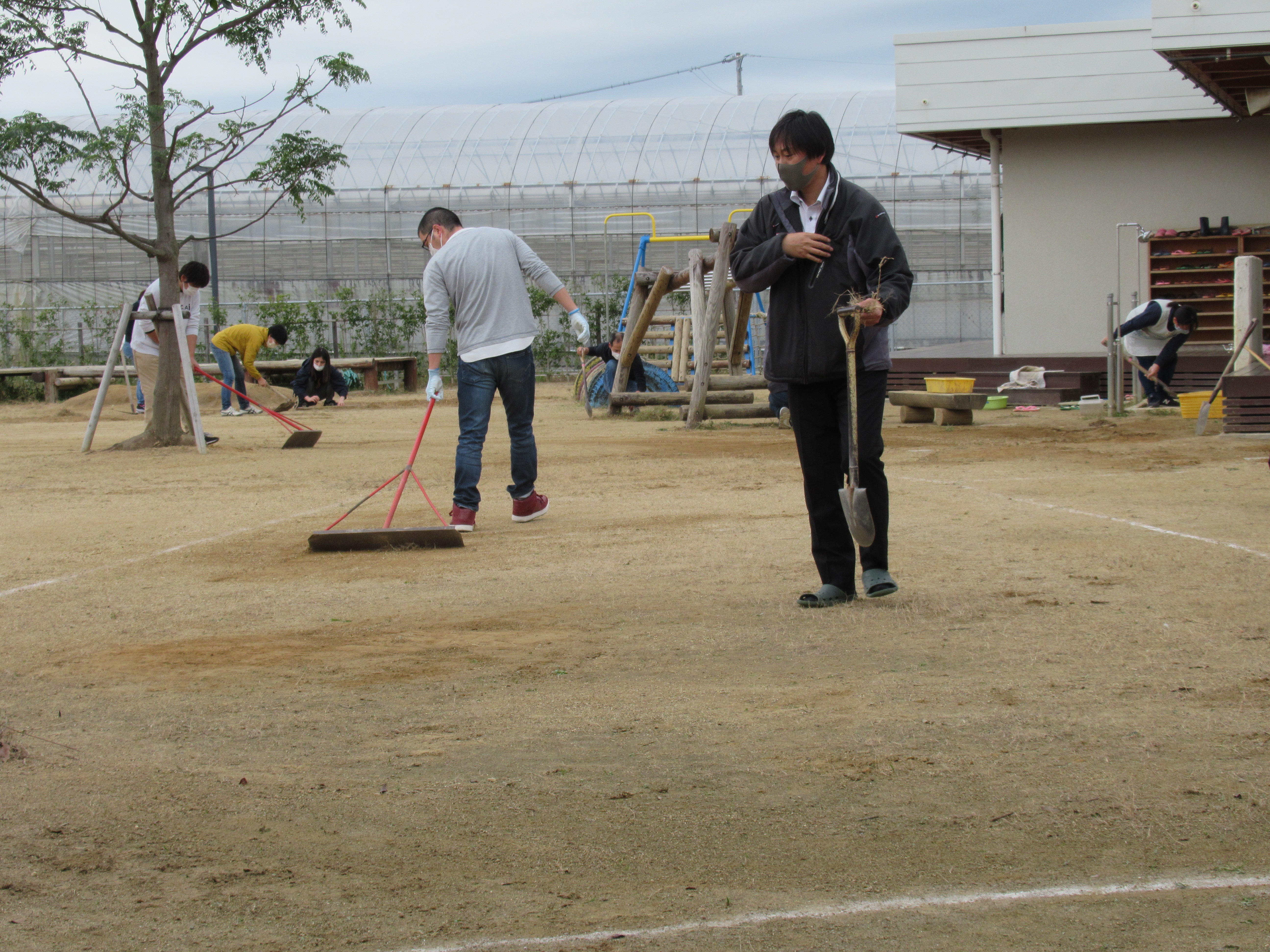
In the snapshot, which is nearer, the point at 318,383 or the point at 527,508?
the point at 527,508

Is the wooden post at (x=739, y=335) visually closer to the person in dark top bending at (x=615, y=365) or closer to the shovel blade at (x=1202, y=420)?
the person in dark top bending at (x=615, y=365)

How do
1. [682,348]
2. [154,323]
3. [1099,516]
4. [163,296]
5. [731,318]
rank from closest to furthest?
1. [1099,516]
2. [163,296]
3. [154,323]
4. [731,318]
5. [682,348]

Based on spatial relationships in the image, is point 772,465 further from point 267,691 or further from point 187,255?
point 187,255

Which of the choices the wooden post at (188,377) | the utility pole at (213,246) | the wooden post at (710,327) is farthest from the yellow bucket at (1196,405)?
the utility pole at (213,246)

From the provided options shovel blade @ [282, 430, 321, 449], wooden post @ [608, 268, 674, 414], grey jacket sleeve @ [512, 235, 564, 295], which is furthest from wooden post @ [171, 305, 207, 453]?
grey jacket sleeve @ [512, 235, 564, 295]

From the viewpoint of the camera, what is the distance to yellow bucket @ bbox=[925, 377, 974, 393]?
48.3 ft

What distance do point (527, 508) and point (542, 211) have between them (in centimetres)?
2266

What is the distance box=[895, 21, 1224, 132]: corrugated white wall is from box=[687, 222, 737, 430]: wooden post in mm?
5060

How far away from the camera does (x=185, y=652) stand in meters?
4.47

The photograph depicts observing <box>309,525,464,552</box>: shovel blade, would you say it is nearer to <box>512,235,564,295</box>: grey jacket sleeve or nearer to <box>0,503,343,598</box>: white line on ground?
<box>0,503,343,598</box>: white line on ground

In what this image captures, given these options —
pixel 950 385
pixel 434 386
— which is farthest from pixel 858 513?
pixel 950 385

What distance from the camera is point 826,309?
4766mm

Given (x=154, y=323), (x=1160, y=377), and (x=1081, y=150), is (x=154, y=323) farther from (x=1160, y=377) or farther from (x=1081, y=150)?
(x=1081, y=150)

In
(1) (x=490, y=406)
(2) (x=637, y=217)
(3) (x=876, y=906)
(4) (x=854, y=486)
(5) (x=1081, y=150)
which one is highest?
(2) (x=637, y=217)
